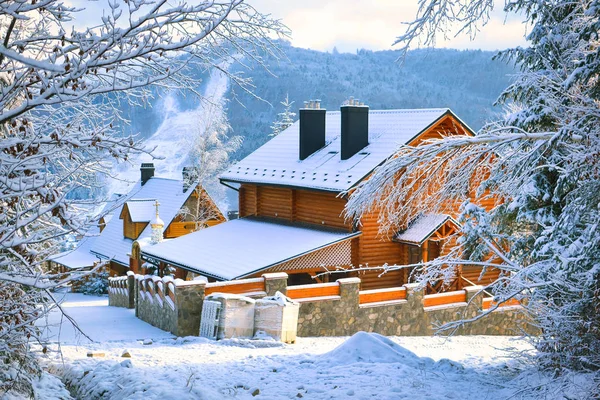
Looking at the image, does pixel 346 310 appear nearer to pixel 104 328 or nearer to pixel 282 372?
pixel 104 328

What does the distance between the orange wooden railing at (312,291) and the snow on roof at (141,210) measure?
19.0 meters

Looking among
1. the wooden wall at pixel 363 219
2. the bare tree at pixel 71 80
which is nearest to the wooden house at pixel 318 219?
the wooden wall at pixel 363 219

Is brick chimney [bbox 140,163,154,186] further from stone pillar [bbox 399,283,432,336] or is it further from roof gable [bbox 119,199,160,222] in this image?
stone pillar [bbox 399,283,432,336]

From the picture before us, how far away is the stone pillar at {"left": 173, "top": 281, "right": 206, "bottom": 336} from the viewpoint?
1362cm

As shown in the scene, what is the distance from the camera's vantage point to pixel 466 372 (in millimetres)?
9305

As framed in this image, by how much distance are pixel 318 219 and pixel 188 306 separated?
8.67 m

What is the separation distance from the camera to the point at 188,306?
44.9 feet

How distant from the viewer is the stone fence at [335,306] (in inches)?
542

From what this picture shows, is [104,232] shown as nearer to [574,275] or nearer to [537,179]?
[537,179]

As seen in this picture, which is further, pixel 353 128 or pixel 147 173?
pixel 147 173

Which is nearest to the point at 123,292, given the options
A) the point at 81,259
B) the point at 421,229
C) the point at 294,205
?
the point at 294,205

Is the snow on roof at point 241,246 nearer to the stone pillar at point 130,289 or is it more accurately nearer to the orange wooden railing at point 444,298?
the stone pillar at point 130,289

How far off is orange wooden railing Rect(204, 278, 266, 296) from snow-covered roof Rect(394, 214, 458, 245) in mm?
6474

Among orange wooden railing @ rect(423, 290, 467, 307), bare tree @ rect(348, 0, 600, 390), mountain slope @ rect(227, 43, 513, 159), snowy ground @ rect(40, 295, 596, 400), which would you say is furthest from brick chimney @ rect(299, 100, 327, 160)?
mountain slope @ rect(227, 43, 513, 159)
